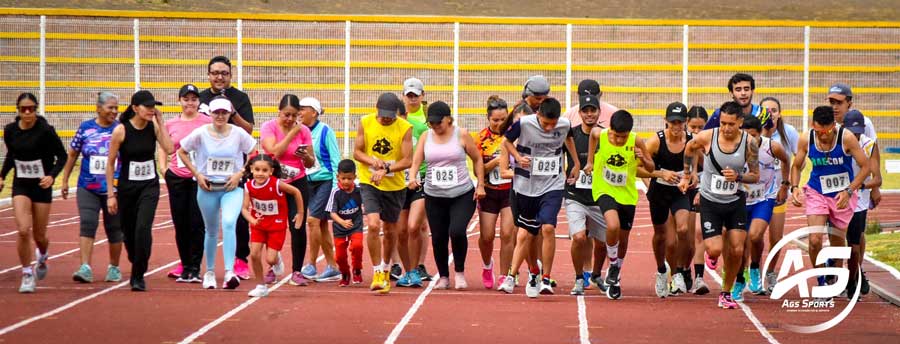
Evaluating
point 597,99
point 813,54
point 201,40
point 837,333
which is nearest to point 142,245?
point 597,99

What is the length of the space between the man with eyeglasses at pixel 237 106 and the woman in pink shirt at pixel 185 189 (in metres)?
0.41

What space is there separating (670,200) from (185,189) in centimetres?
470

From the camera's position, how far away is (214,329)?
11.1 metres

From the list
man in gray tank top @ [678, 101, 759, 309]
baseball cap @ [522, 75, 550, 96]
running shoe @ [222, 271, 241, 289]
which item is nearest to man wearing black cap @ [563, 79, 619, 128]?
baseball cap @ [522, 75, 550, 96]

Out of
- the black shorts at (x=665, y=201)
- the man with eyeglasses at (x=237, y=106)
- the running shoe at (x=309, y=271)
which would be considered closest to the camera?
the black shorts at (x=665, y=201)

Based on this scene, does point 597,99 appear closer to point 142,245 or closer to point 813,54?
point 142,245

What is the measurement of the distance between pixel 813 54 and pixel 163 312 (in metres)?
27.8

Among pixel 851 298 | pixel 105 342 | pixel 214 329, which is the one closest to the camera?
pixel 105 342

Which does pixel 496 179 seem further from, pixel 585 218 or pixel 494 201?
pixel 585 218

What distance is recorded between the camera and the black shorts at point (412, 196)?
14.4 meters

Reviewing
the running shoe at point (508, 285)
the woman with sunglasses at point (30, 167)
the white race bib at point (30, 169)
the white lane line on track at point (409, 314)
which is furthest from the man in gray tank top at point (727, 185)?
the white race bib at point (30, 169)

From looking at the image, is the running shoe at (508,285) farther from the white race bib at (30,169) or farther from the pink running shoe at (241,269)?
the white race bib at (30,169)

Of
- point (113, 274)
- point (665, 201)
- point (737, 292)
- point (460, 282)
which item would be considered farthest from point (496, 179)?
point (113, 274)

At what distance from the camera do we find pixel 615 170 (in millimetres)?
13250
